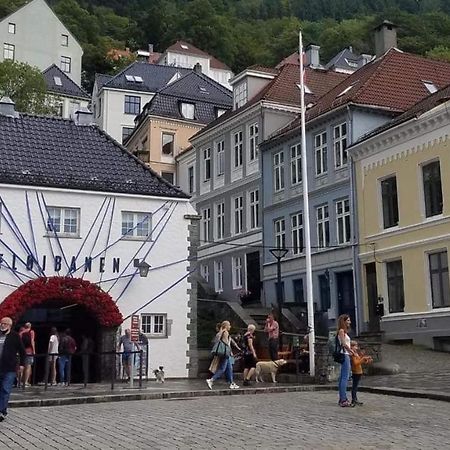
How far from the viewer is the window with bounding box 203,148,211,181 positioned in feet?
135

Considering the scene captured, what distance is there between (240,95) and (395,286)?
1591 centimetres

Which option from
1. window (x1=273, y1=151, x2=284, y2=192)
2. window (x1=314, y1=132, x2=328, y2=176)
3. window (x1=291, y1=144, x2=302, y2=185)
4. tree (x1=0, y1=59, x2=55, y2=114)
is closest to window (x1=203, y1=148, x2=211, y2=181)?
window (x1=273, y1=151, x2=284, y2=192)

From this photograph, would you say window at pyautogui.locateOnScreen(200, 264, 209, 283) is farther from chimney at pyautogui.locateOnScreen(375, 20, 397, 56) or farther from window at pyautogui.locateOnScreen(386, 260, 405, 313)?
window at pyautogui.locateOnScreen(386, 260, 405, 313)

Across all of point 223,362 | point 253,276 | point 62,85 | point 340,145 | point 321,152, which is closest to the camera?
point 223,362

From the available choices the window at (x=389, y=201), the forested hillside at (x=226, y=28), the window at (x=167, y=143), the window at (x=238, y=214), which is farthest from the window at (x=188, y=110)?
the forested hillside at (x=226, y=28)

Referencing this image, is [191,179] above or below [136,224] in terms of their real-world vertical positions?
above

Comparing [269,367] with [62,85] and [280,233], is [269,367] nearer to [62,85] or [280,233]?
[280,233]

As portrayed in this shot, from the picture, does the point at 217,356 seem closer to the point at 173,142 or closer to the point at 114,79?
the point at 173,142

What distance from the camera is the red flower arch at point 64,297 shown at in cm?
2239

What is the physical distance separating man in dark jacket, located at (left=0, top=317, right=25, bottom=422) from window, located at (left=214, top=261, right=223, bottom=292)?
87.6 feet

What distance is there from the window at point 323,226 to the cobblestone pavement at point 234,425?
52.1 ft

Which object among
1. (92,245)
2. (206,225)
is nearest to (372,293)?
(92,245)

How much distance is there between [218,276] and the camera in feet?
130

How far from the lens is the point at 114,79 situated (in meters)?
66.7
